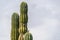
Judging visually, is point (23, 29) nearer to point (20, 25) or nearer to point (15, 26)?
point (20, 25)

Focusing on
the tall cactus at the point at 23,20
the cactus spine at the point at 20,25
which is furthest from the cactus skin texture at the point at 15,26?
the tall cactus at the point at 23,20

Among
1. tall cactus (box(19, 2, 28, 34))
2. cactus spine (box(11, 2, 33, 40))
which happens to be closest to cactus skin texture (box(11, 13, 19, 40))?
cactus spine (box(11, 2, 33, 40))

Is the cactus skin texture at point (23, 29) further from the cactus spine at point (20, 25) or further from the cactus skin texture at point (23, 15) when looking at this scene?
the cactus skin texture at point (23, 15)

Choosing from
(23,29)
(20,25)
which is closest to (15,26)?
(20,25)

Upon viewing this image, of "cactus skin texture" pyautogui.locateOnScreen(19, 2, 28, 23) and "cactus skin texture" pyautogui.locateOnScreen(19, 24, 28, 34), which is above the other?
"cactus skin texture" pyautogui.locateOnScreen(19, 2, 28, 23)

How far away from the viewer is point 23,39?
789 inches

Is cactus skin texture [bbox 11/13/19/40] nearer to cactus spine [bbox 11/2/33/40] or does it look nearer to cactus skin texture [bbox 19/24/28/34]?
cactus spine [bbox 11/2/33/40]

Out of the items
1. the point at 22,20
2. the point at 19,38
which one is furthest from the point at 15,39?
the point at 22,20

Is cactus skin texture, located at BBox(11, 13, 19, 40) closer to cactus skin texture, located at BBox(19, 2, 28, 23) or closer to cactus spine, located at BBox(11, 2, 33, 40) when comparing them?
cactus spine, located at BBox(11, 2, 33, 40)

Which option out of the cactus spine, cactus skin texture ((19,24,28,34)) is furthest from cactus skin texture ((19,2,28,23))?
cactus skin texture ((19,24,28,34))

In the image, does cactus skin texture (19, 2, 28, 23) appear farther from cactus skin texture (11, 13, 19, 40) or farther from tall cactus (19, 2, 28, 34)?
cactus skin texture (11, 13, 19, 40)

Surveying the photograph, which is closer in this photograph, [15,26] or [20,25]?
[15,26]

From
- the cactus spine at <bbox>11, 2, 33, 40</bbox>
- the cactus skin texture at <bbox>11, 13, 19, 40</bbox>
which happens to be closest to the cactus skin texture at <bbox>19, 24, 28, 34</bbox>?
the cactus spine at <bbox>11, 2, 33, 40</bbox>

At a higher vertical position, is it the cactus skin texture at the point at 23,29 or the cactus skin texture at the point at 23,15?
the cactus skin texture at the point at 23,15
